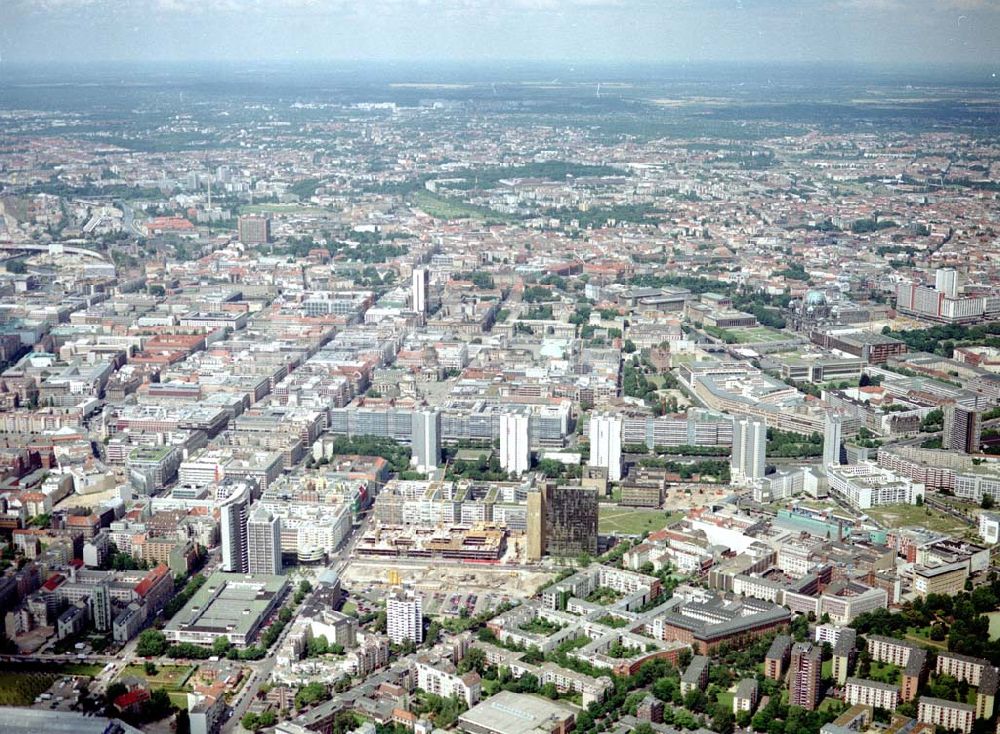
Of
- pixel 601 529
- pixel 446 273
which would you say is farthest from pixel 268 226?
pixel 601 529

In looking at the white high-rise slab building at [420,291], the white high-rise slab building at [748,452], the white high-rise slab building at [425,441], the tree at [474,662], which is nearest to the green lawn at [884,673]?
the tree at [474,662]

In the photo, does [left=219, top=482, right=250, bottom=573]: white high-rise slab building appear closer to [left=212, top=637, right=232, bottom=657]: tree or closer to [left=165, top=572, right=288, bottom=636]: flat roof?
[left=165, top=572, right=288, bottom=636]: flat roof

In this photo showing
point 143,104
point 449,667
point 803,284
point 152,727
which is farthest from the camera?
point 143,104

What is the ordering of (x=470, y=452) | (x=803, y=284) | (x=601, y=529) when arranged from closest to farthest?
(x=601, y=529) → (x=470, y=452) → (x=803, y=284)

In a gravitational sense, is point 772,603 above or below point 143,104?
below

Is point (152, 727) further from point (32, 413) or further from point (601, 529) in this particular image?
point (32, 413)

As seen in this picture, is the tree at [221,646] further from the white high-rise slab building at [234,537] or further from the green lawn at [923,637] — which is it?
the green lawn at [923,637]
